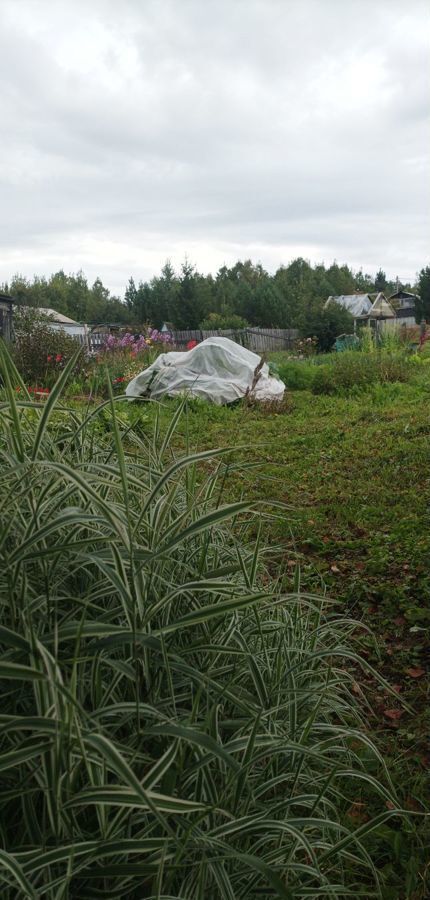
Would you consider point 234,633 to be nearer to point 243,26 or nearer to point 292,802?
point 292,802

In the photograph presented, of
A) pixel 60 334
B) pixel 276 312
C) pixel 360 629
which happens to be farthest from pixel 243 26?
pixel 276 312

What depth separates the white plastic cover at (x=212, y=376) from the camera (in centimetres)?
1049

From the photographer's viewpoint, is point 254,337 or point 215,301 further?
point 215,301

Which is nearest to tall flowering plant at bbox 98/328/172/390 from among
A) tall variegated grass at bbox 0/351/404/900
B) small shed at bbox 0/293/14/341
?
small shed at bbox 0/293/14/341

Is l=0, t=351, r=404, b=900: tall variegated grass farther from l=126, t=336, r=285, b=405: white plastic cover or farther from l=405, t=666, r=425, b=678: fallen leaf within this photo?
l=126, t=336, r=285, b=405: white plastic cover

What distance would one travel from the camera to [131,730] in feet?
4.49

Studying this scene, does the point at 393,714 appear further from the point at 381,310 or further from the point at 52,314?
the point at 381,310

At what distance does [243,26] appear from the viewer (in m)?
4.25

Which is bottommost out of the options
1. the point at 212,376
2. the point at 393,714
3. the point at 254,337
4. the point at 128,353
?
the point at 393,714

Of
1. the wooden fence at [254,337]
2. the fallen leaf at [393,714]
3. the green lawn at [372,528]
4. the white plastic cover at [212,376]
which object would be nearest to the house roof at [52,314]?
the wooden fence at [254,337]

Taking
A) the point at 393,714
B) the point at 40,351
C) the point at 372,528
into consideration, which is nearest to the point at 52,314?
the point at 40,351

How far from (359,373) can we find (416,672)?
8.93 m

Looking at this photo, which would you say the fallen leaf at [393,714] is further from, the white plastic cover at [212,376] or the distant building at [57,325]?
the white plastic cover at [212,376]

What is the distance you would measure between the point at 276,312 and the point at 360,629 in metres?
41.0
